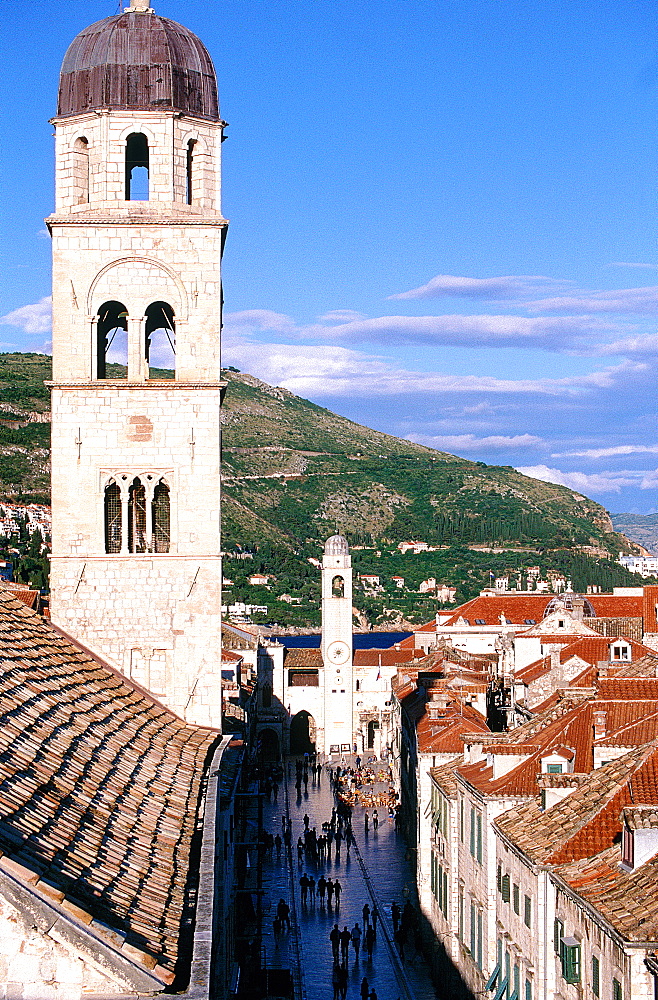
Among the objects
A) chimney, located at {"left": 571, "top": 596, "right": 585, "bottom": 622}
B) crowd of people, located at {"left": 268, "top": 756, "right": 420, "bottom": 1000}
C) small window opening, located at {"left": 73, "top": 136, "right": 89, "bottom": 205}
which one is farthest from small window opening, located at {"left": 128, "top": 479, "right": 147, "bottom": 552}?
chimney, located at {"left": 571, "top": 596, "right": 585, "bottom": 622}

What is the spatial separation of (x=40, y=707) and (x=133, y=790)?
115 centimetres

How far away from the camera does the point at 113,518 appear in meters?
21.1

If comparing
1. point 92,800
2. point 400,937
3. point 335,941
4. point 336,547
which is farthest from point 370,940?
point 336,547

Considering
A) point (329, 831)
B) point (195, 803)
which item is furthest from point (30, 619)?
point (329, 831)

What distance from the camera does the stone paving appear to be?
3497 cm

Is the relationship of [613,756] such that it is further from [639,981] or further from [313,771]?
[313,771]

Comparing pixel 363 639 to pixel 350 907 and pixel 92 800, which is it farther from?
pixel 92 800

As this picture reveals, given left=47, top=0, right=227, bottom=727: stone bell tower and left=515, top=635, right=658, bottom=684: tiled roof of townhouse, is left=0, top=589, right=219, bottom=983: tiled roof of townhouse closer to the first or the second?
left=47, top=0, right=227, bottom=727: stone bell tower

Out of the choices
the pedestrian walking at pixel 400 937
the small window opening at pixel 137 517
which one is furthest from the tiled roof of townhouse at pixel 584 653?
the small window opening at pixel 137 517

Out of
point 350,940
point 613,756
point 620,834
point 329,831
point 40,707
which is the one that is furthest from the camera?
point 329,831

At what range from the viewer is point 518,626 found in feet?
308

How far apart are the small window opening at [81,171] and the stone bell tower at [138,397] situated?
2cm

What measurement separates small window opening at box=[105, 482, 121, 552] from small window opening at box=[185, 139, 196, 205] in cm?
450

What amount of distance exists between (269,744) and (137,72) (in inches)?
2797
